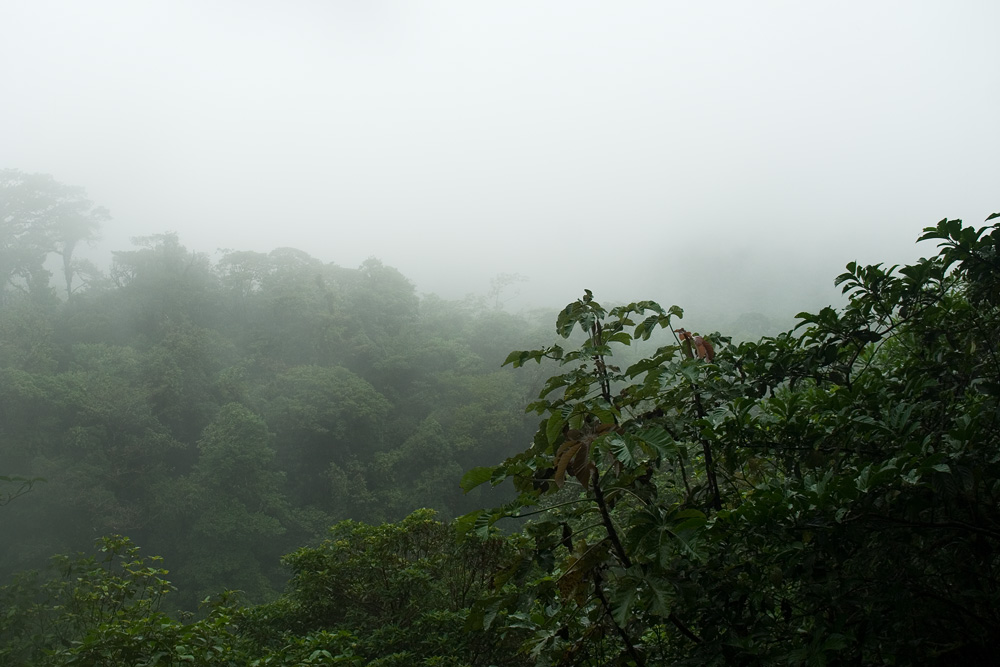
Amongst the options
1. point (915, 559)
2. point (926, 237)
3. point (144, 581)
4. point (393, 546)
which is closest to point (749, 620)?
point (915, 559)

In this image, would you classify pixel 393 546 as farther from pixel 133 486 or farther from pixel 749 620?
pixel 133 486

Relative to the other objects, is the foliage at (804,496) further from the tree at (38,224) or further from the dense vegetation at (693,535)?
the tree at (38,224)

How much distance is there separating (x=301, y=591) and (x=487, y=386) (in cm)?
1544

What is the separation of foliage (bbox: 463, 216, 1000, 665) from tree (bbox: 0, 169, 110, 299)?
2518cm

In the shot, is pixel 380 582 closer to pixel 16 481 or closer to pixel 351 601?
pixel 351 601

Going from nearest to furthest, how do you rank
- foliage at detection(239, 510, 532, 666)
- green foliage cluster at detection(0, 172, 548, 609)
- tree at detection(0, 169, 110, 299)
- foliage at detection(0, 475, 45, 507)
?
foliage at detection(0, 475, 45, 507) < foliage at detection(239, 510, 532, 666) < green foliage cluster at detection(0, 172, 548, 609) < tree at detection(0, 169, 110, 299)

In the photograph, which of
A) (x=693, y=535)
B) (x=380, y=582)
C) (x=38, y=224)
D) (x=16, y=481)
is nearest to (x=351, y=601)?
(x=380, y=582)

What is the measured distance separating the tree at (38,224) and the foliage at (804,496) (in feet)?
82.6

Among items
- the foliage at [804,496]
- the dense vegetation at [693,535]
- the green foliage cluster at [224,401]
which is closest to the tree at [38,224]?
the green foliage cluster at [224,401]

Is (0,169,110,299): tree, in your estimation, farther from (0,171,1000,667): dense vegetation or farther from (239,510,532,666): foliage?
(239,510,532,666): foliage

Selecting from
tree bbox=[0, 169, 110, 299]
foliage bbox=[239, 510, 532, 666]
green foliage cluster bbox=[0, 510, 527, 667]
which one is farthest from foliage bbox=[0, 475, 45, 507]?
tree bbox=[0, 169, 110, 299]

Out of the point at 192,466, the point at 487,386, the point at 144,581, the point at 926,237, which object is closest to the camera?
the point at 926,237

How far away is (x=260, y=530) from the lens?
14.1 metres

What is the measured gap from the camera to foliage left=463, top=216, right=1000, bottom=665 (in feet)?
3.27
